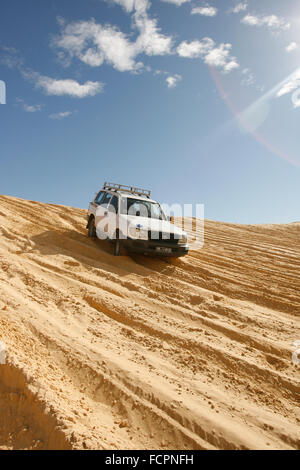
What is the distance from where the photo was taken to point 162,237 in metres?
6.36

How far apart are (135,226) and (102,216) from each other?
1635 millimetres

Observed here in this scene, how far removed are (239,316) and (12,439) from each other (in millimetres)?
3289

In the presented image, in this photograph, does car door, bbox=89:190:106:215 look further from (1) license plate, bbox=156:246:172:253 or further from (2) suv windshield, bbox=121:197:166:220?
(1) license plate, bbox=156:246:172:253

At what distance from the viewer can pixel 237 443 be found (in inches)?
79.4

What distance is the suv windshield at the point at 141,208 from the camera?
7125 mm

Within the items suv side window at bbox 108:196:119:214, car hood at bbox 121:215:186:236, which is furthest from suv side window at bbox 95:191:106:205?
car hood at bbox 121:215:186:236

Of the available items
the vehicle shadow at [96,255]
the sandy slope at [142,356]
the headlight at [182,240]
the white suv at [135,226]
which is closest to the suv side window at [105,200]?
the white suv at [135,226]

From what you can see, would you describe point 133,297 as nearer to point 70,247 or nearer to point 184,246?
point 184,246

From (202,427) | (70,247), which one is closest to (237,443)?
(202,427)

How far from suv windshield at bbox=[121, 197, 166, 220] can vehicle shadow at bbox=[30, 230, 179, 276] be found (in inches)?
43.8

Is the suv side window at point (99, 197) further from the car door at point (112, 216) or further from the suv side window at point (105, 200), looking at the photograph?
the car door at point (112, 216)

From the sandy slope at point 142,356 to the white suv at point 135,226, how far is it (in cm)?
52

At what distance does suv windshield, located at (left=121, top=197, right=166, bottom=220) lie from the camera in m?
7.12
